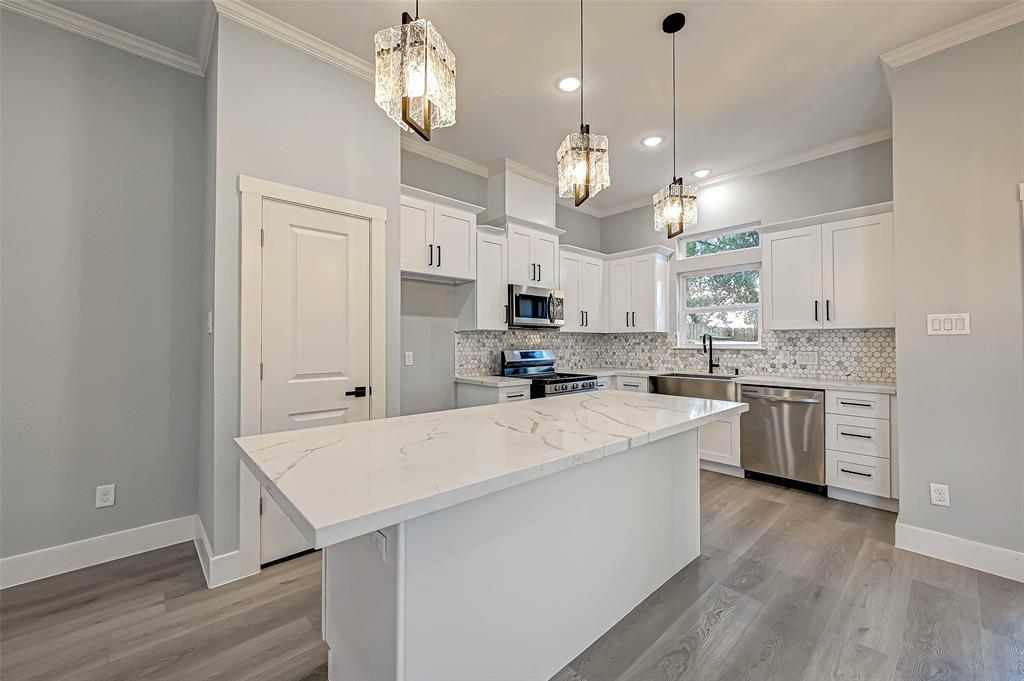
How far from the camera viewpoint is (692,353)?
4930 millimetres

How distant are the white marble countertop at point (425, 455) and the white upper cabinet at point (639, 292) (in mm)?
2983

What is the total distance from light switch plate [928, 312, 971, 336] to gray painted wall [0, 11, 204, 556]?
176 inches

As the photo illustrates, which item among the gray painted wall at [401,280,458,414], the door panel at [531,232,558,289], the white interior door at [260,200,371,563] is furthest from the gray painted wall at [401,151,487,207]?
the white interior door at [260,200,371,563]

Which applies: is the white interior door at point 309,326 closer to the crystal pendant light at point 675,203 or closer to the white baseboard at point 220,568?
the white baseboard at point 220,568

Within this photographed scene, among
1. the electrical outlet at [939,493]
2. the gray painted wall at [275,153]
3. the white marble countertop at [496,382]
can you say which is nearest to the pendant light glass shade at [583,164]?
the gray painted wall at [275,153]

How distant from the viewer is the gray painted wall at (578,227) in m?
5.35

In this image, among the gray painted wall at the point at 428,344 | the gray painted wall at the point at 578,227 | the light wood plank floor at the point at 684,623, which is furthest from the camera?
the gray painted wall at the point at 578,227

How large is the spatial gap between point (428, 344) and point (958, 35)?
13.3 ft

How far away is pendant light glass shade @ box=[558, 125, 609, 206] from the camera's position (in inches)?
75.1

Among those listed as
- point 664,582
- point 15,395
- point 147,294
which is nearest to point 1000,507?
point 664,582

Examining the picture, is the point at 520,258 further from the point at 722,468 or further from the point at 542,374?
the point at 722,468

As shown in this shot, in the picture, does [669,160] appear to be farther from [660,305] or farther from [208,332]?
[208,332]

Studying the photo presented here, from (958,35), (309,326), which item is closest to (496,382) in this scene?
(309,326)

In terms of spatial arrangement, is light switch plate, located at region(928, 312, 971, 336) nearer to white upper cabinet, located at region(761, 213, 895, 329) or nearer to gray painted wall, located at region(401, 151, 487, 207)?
white upper cabinet, located at region(761, 213, 895, 329)
